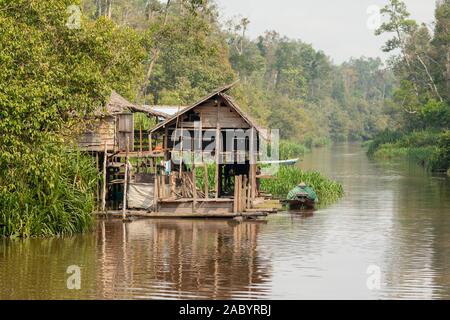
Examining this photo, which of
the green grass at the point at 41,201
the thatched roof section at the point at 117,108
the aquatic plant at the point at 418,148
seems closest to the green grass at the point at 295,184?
the thatched roof section at the point at 117,108

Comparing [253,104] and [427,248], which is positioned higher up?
[253,104]

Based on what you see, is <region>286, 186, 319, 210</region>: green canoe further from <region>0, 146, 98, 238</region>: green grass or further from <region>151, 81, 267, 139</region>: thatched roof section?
<region>0, 146, 98, 238</region>: green grass

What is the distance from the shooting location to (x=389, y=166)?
65000 mm

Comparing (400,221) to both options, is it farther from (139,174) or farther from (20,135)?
(20,135)

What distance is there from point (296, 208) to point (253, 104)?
51.8 m

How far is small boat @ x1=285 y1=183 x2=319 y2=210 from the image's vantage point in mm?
36719

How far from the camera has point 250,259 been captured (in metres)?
24.5

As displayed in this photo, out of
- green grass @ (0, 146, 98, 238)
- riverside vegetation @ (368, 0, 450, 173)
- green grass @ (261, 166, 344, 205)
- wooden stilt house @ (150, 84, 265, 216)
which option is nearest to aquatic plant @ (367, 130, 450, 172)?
riverside vegetation @ (368, 0, 450, 173)

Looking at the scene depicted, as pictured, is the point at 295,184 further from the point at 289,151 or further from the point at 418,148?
the point at 289,151

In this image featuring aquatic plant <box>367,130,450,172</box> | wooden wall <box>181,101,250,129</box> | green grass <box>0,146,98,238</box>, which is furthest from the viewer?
aquatic plant <box>367,130,450,172</box>

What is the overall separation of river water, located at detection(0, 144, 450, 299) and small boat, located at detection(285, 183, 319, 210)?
117cm

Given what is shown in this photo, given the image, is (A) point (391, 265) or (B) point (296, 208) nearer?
(A) point (391, 265)

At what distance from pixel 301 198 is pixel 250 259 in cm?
1252
